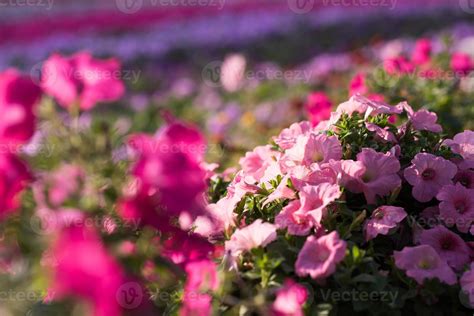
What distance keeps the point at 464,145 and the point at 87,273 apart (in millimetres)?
1350

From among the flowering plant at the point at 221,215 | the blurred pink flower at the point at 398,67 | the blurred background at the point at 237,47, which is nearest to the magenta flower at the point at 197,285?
the flowering plant at the point at 221,215

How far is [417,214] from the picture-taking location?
6.42 feet

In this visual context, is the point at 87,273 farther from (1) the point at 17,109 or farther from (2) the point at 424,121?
(2) the point at 424,121

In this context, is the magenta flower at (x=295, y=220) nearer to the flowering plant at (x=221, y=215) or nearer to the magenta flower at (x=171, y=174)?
the flowering plant at (x=221, y=215)

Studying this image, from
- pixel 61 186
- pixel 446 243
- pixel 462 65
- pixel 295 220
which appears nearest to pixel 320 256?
pixel 295 220

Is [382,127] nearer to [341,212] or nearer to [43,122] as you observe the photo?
[341,212]

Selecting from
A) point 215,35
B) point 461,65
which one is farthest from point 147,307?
point 215,35

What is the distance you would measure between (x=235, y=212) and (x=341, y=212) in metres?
0.30

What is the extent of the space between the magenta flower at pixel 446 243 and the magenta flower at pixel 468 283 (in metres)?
0.10

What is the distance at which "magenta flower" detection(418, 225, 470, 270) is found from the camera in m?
1.74

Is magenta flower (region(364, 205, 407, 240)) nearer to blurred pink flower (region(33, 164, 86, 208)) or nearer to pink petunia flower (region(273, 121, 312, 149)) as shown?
pink petunia flower (region(273, 121, 312, 149))

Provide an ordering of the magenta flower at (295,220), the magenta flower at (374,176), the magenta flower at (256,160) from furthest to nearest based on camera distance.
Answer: the magenta flower at (256,160) → the magenta flower at (374,176) → the magenta flower at (295,220)

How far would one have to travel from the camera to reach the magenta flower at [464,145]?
6.64 ft

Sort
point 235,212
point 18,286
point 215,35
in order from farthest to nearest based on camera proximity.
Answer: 1. point 215,35
2. point 235,212
3. point 18,286
